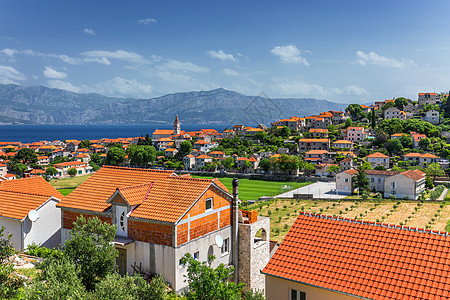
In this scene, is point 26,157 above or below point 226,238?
below

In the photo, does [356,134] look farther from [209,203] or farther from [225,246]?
[209,203]

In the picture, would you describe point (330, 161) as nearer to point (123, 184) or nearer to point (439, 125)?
point (439, 125)

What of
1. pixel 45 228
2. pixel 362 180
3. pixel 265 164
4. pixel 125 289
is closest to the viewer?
pixel 125 289

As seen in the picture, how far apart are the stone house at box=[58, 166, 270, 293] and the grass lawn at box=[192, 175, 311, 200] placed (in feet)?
157

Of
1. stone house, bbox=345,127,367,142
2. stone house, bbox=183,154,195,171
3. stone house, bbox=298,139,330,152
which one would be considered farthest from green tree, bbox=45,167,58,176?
stone house, bbox=345,127,367,142

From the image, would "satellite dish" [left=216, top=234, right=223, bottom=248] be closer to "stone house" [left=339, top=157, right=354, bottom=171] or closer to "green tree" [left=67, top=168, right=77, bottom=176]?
"stone house" [left=339, top=157, right=354, bottom=171]

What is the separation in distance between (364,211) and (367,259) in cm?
4181

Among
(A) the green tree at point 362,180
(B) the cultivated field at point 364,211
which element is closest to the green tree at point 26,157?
(B) the cultivated field at point 364,211

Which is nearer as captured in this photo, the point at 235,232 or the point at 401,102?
the point at 235,232

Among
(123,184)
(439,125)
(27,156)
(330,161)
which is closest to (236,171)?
(330,161)

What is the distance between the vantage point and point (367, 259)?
12.1 metres

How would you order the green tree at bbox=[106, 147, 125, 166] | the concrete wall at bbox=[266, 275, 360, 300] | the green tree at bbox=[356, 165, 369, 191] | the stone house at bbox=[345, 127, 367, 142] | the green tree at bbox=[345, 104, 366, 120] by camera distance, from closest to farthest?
the concrete wall at bbox=[266, 275, 360, 300] → the green tree at bbox=[356, 165, 369, 191] → the green tree at bbox=[106, 147, 125, 166] → the stone house at bbox=[345, 127, 367, 142] → the green tree at bbox=[345, 104, 366, 120]

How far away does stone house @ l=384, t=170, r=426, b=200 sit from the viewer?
6431cm

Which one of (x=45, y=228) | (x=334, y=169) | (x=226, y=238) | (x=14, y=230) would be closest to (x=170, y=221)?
(x=226, y=238)
